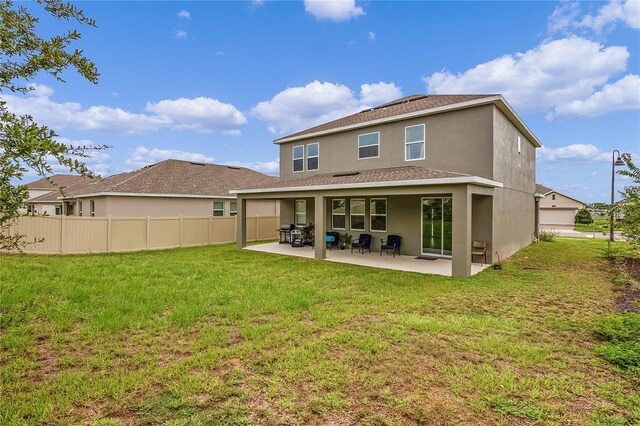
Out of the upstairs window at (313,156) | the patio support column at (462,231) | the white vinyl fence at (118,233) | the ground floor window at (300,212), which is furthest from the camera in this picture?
the ground floor window at (300,212)

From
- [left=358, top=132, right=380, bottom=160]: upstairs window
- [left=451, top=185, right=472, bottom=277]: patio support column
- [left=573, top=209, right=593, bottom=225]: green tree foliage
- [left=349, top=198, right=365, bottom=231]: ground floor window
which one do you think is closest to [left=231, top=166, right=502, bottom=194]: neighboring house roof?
[left=451, top=185, right=472, bottom=277]: patio support column

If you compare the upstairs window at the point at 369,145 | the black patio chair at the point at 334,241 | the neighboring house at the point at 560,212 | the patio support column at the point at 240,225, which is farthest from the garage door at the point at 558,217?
the patio support column at the point at 240,225

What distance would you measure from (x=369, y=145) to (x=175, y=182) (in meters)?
13.4

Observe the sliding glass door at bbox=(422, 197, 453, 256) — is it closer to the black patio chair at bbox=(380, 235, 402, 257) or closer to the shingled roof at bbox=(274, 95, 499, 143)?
the black patio chair at bbox=(380, 235, 402, 257)

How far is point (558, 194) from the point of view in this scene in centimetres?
4153

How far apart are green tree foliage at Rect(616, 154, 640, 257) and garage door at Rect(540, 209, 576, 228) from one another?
1517 inches

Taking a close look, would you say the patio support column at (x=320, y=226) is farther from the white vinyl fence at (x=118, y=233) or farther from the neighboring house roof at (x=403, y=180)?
the white vinyl fence at (x=118, y=233)

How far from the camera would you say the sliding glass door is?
12383 millimetres

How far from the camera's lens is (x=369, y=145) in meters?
14.5

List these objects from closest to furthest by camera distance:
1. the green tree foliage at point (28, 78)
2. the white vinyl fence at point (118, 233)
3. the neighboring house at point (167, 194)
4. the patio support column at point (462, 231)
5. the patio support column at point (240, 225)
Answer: the green tree foliage at point (28, 78), the patio support column at point (462, 231), the white vinyl fence at point (118, 233), the patio support column at point (240, 225), the neighboring house at point (167, 194)

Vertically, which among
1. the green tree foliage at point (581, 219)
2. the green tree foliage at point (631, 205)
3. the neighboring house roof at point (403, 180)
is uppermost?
the neighboring house roof at point (403, 180)

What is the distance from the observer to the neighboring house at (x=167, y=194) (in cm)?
1798

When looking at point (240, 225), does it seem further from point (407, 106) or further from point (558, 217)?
point (558, 217)

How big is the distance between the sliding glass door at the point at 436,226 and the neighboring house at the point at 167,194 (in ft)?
45.1
